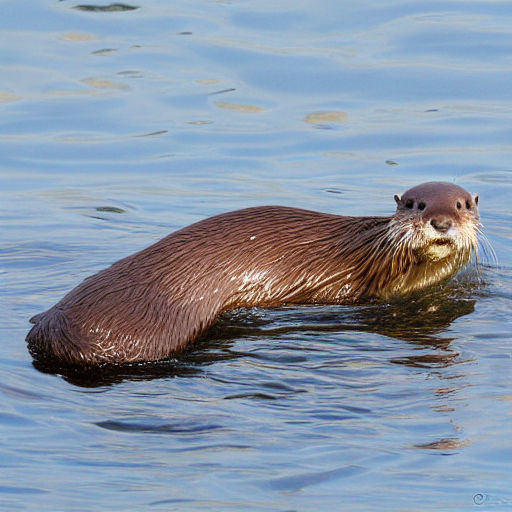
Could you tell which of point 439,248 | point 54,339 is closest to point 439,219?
point 439,248

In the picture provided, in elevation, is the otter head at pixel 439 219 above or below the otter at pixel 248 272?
above

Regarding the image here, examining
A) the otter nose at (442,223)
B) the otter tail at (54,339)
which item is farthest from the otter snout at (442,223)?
the otter tail at (54,339)

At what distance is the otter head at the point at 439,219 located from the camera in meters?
7.19

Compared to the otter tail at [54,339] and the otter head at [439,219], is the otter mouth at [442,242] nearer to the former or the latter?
the otter head at [439,219]

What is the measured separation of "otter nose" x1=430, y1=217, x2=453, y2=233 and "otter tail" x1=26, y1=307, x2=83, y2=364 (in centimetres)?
198

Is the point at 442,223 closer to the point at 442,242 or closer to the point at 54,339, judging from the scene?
the point at 442,242

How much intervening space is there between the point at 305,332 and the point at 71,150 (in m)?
4.70

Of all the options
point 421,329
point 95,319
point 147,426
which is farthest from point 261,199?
point 147,426

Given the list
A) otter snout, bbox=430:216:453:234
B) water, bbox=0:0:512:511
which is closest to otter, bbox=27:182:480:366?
otter snout, bbox=430:216:453:234

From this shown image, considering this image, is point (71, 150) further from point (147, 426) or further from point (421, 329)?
point (147, 426)

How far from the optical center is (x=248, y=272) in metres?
7.41

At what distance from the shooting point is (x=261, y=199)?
1012 cm

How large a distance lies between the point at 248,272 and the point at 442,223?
1078 millimetres

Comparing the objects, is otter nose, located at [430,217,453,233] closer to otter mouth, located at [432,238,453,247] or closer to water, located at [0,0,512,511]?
otter mouth, located at [432,238,453,247]
